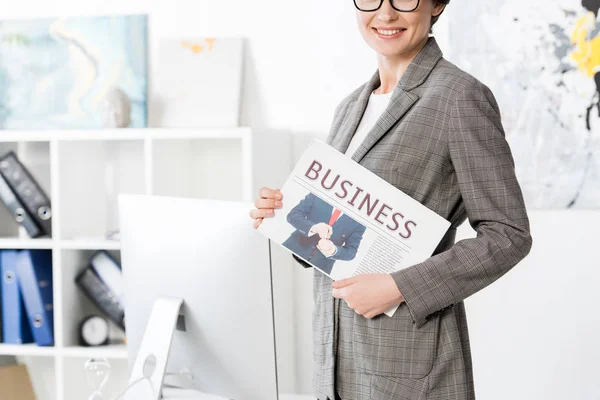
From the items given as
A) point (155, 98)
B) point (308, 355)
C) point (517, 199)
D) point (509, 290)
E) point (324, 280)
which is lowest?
point (308, 355)

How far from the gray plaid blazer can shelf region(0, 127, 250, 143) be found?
121 centimetres

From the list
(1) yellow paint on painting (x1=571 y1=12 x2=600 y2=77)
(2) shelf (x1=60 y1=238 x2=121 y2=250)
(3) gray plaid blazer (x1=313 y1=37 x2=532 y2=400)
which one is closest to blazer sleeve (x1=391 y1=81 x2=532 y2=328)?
(3) gray plaid blazer (x1=313 y1=37 x2=532 y2=400)

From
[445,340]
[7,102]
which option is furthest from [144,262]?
[7,102]

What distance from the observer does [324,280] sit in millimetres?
1469

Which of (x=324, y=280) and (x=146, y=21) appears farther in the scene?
(x=146, y=21)

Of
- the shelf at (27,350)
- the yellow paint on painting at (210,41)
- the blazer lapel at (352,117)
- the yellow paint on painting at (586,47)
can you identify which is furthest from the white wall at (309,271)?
the blazer lapel at (352,117)

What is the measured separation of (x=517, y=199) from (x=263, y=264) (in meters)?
0.46

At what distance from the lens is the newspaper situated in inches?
51.6

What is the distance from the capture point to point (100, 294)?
2.81m

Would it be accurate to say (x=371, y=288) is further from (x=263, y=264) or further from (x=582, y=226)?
(x=582, y=226)

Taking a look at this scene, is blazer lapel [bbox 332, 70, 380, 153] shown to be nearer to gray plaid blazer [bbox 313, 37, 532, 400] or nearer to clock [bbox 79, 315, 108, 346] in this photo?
gray plaid blazer [bbox 313, 37, 532, 400]

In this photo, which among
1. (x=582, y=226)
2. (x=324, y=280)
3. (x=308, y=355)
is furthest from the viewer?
(x=308, y=355)

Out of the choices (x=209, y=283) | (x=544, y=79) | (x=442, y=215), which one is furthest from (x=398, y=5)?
(x=544, y=79)

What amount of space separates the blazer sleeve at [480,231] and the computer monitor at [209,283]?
0.28 metres
